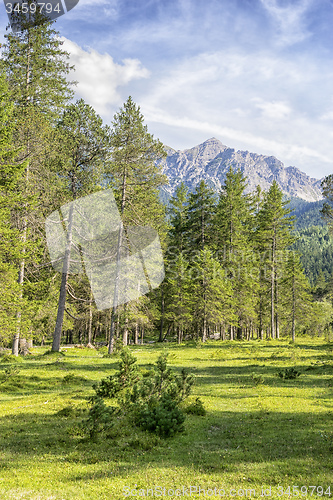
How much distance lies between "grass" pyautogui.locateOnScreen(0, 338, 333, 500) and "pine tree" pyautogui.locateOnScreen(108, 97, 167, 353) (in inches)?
607

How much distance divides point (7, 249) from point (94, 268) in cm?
1439

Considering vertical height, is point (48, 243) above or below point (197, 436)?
above

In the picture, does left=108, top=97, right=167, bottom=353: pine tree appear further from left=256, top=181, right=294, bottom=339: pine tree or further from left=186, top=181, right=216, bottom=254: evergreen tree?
left=256, top=181, right=294, bottom=339: pine tree

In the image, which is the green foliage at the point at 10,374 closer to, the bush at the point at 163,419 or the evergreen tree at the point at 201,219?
the bush at the point at 163,419

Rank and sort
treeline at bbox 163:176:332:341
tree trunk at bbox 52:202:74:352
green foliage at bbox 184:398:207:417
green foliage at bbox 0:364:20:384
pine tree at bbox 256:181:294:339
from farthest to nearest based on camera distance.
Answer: pine tree at bbox 256:181:294:339
treeline at bbox 163:176:332:341
tree trunk at bbox 52:202:74:352
green foliage at bbox 0:364:20:384
green foliage at bbox 184:398:207:417

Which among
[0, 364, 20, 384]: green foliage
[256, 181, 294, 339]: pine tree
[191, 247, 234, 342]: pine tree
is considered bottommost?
[0, 364, 20, 384]: green foliage

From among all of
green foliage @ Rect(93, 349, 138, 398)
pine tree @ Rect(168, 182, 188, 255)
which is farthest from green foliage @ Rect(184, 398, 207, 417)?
pine tree @ Rect(168, 182, 188, 255)

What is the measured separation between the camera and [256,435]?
8398 mm

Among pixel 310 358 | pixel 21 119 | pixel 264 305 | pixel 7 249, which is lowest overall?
pixel 310 358

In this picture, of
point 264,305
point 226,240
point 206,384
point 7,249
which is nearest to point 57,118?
point 7,249

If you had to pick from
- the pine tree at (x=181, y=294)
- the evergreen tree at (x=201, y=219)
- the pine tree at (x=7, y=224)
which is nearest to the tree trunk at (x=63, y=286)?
the pine tree at (x=7, y=224)

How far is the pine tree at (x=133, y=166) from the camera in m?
26.3

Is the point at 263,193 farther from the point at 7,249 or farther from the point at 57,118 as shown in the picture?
the point at 7,249

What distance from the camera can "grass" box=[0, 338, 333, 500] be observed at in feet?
19.1
